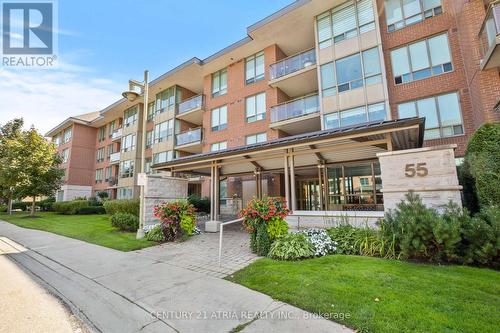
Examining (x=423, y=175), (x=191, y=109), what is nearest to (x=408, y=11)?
(x=423, y=175)

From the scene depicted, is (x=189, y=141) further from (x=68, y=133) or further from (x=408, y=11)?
(x=68, y=133)

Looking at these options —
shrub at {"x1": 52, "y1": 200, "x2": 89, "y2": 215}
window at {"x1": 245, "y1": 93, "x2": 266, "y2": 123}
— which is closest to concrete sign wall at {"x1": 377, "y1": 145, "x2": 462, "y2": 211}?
window at {"x1": 245, "y1": 93, "x2": 266, "y2": 123}

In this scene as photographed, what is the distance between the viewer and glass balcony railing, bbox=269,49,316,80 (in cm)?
1628

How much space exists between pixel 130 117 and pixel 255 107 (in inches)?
749

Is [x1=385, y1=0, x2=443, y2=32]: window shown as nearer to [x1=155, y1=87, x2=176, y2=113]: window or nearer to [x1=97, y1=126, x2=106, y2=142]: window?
[x1=155, y1=87, x2=176, y2=113]: window

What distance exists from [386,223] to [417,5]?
14.1 metres

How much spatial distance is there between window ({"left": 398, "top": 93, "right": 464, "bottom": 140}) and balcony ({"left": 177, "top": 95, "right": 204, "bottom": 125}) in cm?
1644

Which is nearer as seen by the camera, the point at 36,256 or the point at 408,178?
the point at 408,178

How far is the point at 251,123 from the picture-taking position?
1881 centimetres

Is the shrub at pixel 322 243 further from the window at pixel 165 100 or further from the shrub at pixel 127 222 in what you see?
the window at pixel 165 100

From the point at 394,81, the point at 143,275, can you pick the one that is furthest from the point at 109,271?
the point at 394,81

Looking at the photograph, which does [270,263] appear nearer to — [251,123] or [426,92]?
[426,92]

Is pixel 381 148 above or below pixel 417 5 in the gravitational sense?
below

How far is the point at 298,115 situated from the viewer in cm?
1600
